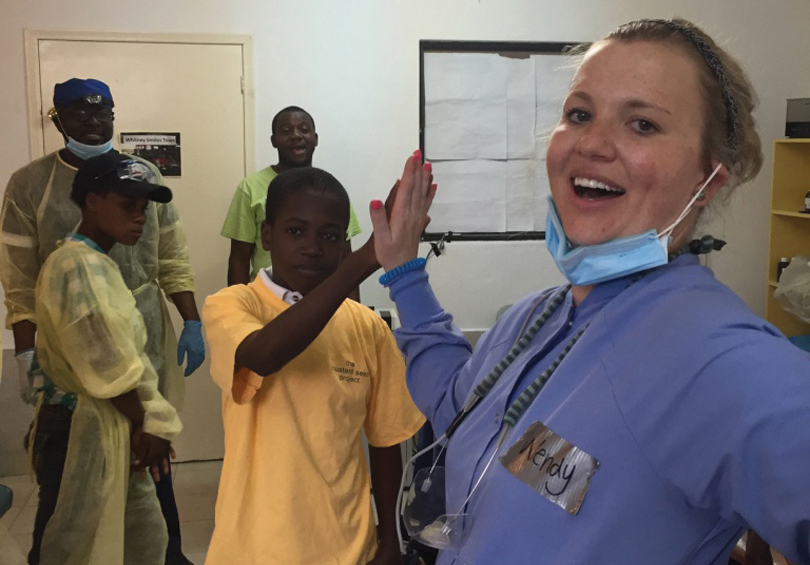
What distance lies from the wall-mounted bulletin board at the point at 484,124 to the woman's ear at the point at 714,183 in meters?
3.04

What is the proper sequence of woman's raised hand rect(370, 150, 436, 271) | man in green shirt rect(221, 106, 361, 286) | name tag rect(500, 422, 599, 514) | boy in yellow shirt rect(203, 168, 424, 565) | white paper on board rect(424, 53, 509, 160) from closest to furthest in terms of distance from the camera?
name tag rect(500, 422, 599, 514)
woman's raised hand rect(370, 150, 436, 271)
boy in yellow shirt rect(203, 168, 424, 565)
man in green shirt rect(221, 106, 361, 286)
white paper on board rect(424, 53, 509, 160)

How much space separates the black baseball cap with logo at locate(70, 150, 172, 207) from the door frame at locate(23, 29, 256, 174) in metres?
1.63

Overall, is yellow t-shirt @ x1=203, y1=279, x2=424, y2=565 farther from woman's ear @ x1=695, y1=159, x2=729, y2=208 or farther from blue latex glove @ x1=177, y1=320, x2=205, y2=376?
blue latex glove @ x1=177, y1=320, x2=205, y2=376

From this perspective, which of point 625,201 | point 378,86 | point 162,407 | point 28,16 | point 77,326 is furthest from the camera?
point 378,86

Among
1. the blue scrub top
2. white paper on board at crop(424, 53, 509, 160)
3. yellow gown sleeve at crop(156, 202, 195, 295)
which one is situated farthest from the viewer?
white paper on board at crop(424, 53, 509, 160)

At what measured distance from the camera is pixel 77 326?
1.98 metres

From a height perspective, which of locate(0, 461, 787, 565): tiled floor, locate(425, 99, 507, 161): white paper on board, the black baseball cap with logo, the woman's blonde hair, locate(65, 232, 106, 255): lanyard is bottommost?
locate(0, 461, 787, 565): tiled floor

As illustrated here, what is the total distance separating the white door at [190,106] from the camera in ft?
12.4

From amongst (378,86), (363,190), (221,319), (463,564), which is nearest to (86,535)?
(221,319)

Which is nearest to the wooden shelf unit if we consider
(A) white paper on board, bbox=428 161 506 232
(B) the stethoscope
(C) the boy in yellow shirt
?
(A) white paper on board, bbox=428 161 506 232

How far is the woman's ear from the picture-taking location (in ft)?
3.05

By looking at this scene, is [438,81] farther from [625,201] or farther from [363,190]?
[625,201]

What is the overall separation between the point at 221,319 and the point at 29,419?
115 inches

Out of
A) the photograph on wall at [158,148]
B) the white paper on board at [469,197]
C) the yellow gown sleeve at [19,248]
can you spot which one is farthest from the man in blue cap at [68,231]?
the white paper on board at [469,197]
